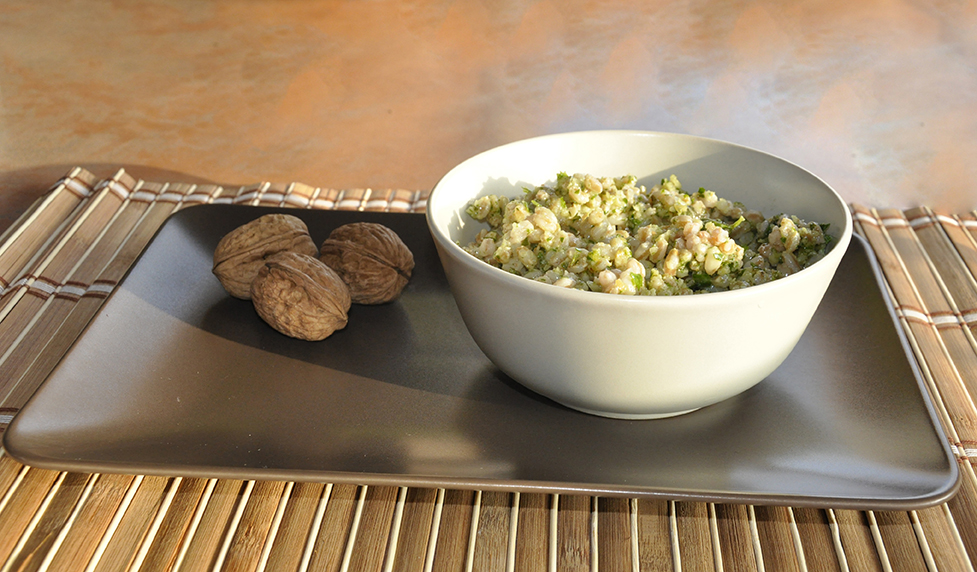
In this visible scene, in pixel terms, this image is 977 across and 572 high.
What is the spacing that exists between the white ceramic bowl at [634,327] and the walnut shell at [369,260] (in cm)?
14

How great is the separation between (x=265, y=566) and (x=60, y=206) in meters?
0.91

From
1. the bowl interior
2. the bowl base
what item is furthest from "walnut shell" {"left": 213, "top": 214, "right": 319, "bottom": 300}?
the bowl base

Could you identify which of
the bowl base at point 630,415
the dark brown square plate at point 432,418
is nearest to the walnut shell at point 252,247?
the dark brown square plate at point 432,418

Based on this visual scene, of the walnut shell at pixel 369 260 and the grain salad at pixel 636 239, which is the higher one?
the grain salad at pixel 636 239

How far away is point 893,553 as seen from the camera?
30.1 inches

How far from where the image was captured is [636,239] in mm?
892

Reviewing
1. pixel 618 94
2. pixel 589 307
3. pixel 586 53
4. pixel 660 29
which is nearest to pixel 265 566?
pixel 589 307

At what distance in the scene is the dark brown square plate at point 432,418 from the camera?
2.46ft

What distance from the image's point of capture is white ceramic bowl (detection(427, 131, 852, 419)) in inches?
28.5

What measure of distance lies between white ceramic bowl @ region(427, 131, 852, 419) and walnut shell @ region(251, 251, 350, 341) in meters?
0.18

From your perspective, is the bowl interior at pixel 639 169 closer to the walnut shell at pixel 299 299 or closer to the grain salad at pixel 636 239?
the grain salad at pixel 636 239

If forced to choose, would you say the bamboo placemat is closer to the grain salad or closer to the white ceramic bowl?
the white ceramic bowl

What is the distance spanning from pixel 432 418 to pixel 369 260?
0.29m

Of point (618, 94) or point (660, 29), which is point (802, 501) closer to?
point (618, 94)
